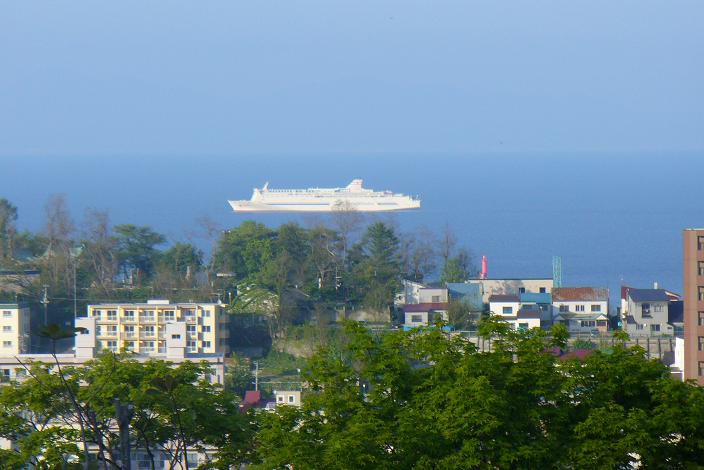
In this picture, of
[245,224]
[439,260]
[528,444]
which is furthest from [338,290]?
[528,444]

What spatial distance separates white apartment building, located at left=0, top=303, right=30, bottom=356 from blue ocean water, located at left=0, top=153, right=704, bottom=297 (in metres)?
9.75

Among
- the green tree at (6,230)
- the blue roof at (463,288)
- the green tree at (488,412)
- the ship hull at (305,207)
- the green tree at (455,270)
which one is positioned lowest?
the green tree at (488,412)

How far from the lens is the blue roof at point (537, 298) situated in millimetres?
23369

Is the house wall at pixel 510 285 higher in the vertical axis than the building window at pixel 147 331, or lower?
higher

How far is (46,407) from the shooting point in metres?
9.48

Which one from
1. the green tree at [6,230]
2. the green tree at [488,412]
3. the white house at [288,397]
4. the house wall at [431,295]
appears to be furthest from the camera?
the green tree at [6,230]

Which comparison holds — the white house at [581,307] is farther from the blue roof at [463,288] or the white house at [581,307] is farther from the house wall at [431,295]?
the house wall at [431,295]

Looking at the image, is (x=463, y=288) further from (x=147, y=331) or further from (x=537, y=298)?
(x=147, y=331)

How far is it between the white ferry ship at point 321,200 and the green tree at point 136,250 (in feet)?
139

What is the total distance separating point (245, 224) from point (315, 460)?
1960 centimetres

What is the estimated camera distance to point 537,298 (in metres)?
23.6

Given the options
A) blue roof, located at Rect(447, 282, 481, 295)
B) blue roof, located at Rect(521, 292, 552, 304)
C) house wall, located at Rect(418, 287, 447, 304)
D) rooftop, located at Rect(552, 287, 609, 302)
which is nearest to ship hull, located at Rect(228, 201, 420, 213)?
blue roof, located at Rect(447, 282, 481, 295)

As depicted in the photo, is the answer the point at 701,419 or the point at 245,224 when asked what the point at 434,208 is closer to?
the point at 245,224

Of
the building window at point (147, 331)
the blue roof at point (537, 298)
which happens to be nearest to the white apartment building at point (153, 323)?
the building window at point (147, 331)
